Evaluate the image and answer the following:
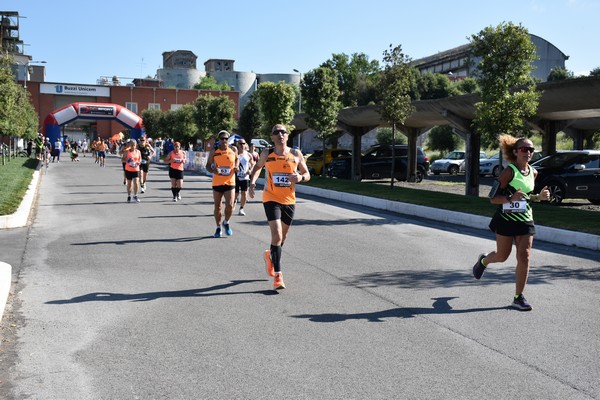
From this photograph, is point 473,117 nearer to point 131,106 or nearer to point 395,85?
point 395,85

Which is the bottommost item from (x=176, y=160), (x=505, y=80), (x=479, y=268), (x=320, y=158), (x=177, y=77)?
(x=479, y=268)

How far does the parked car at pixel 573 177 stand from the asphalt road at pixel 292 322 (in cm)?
909

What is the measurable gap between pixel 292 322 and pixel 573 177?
634 inches

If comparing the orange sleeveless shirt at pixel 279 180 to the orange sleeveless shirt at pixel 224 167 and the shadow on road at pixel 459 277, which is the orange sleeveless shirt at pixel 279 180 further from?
the orange sleeveless shirt at pixel 224 167

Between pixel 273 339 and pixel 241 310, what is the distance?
1064 millimetres

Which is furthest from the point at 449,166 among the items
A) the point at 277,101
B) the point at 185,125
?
the point at 185,125

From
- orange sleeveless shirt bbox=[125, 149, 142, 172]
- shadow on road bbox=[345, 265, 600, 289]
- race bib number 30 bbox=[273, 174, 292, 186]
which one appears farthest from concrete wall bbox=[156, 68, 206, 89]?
race bib number 30 bbox=[273, 174, 292, 186]

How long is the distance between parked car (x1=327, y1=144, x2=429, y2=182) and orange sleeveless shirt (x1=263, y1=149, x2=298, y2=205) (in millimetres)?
24891

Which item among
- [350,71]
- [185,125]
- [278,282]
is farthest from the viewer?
[350,71]

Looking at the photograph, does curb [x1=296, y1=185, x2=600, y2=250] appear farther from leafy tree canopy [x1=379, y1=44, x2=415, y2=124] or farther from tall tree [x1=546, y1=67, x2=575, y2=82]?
tall tree [x1=546, y1=67, x2=575, y2=82]

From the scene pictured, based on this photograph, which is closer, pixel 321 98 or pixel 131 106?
pixel 321 98

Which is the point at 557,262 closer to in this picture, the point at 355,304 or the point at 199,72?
the point at 355,304

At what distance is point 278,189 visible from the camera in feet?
25.5

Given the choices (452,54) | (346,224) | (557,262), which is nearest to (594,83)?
(346,224)
